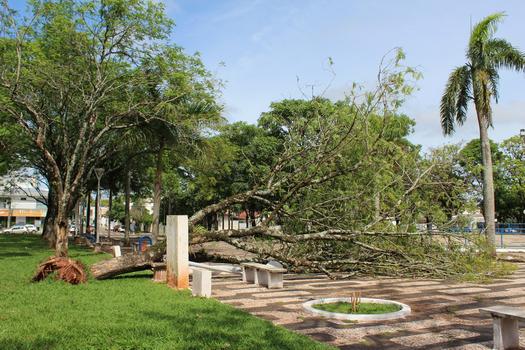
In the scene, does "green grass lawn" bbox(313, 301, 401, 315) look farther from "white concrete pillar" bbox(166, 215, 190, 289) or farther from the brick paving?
"white concrete pillar" bbox(166, 215, 190, 289)

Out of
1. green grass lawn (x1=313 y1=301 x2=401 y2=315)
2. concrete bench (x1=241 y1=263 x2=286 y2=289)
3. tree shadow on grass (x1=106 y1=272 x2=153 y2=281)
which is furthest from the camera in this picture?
tree shadow on grass (x1=106 y1=272 x2=153 y2=281)

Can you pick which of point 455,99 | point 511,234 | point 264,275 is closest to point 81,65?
point 264,275

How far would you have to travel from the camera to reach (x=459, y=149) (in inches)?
480

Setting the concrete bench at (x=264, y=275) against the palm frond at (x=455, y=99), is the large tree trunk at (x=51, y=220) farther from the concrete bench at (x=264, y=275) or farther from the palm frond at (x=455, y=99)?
the palm frond at (x=455, y=99)

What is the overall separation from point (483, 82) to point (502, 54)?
121cm

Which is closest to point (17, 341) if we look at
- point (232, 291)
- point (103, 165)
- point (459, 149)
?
point (232, 291)

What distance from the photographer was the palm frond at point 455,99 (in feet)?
60.0

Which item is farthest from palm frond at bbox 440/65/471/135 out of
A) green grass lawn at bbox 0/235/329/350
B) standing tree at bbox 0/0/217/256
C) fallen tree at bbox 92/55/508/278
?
green grass lawn at bbox 0/235/329/350

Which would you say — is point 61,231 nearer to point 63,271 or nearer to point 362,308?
point 63,271

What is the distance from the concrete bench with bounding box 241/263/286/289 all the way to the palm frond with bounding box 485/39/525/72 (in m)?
11.8

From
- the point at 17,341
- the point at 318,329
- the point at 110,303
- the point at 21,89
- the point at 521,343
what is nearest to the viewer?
the point at 17,341

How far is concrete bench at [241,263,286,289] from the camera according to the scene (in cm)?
1094

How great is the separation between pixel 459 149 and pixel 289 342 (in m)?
8.29

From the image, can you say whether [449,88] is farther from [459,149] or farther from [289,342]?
[289,342]
